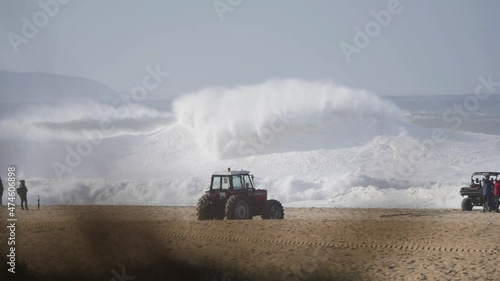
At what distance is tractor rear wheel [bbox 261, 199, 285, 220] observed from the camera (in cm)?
2673

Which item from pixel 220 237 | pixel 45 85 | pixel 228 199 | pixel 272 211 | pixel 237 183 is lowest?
pixel 220 237

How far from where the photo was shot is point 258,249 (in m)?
21.2

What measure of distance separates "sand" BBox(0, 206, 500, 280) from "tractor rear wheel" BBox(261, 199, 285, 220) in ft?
4.40

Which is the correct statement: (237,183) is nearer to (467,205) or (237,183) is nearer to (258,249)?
(258,249)

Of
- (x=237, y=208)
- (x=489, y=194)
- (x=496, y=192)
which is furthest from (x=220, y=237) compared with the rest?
(x=489, y=194)

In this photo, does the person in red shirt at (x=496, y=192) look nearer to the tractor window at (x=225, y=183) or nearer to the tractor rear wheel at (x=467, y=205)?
the tractor rear wheel at (x=467, y=205)

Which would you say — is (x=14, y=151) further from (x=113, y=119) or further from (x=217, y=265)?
(x=217, y=265)

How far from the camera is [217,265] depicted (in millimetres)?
19984

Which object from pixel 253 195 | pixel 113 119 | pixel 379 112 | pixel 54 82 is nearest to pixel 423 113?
pixel 379 112

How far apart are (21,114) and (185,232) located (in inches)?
1502

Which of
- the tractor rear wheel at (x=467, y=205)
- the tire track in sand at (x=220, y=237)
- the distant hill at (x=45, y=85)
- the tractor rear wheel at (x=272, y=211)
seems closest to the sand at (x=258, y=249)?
the tire track in sand at (x=220, y=237)

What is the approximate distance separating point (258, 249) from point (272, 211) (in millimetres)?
5798

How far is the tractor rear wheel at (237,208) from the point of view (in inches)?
1023

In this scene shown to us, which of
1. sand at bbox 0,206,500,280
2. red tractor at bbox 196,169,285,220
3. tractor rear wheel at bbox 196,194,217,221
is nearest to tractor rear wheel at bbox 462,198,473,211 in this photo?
sand at bbox 0,206,500,280
